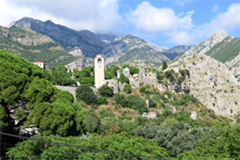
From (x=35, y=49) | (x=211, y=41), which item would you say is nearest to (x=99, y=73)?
(x=35, y=49)

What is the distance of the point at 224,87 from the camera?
64.9 meters

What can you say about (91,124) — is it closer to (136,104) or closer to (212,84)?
(136,104)

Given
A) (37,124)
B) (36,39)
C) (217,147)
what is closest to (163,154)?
(217,147)

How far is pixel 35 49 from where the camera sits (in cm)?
14200

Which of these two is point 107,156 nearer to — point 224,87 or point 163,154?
point 163,154

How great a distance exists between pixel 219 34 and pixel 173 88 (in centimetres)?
12987

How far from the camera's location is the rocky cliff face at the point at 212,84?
→ 6069cm

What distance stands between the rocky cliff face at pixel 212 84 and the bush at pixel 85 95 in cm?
2797

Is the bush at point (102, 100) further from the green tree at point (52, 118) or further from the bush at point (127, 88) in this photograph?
the green tree at point (52, 118)

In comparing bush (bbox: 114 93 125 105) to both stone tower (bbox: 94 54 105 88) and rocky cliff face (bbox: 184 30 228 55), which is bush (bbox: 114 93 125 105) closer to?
stone tower (bbox: 94 54 105 88)

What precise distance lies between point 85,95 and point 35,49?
111m

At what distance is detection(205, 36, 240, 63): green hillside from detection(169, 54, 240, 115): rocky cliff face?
246 ft

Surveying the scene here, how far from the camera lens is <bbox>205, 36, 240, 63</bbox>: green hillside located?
139m

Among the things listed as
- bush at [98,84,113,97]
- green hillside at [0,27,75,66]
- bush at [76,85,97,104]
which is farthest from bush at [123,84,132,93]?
green hillside at [0,27,75,66]
